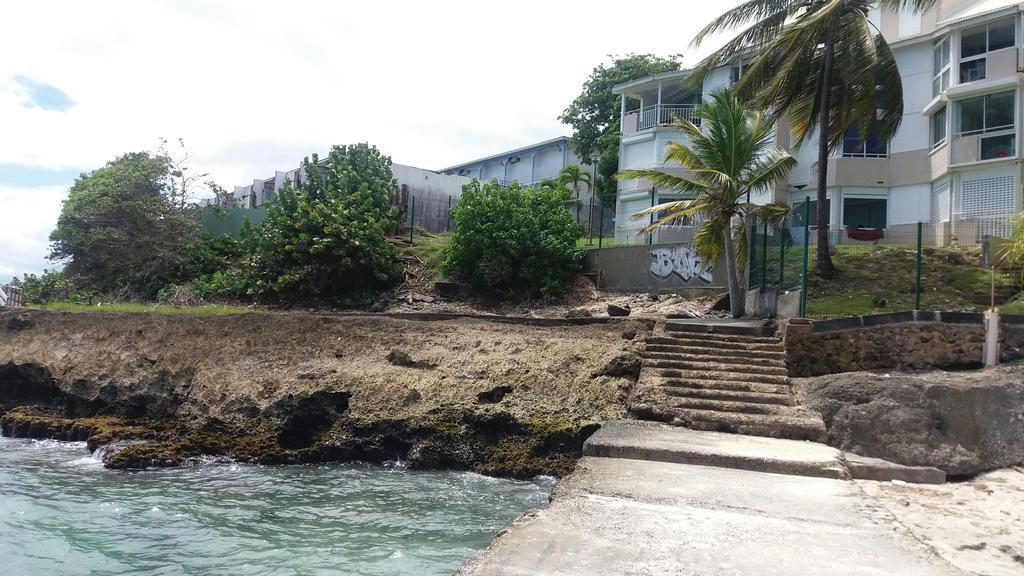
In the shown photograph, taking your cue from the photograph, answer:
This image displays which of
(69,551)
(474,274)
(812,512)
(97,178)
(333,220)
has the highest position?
(97,178)

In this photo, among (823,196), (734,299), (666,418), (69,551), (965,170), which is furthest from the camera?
(965,170)

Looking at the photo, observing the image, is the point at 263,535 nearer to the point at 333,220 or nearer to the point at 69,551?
the point at 69,551

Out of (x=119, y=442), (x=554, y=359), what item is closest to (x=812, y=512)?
(x=554, y=359)

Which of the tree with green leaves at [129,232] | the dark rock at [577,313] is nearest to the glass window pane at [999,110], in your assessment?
the dark rock at [577,313]

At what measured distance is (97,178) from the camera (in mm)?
25828

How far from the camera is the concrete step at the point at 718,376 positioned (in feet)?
32.1

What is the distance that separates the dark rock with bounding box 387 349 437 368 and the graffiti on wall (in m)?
8.50

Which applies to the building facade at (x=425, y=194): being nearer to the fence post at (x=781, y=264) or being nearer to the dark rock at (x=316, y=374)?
the dark rock at (x=316, y=374)

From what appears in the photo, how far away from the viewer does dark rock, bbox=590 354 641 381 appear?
11.0 m

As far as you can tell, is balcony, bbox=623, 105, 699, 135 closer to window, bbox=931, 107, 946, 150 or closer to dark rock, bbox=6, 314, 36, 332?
window, bbox=931, 107, 946, 150

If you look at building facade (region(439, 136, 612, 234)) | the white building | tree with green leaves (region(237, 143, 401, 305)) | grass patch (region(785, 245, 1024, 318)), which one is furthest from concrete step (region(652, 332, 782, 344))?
building facade (region(439, 136, 612, 234))

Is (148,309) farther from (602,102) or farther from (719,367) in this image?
(602,102)

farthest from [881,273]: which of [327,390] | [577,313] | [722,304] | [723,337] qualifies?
[327,390]

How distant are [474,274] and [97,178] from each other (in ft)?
52.6
